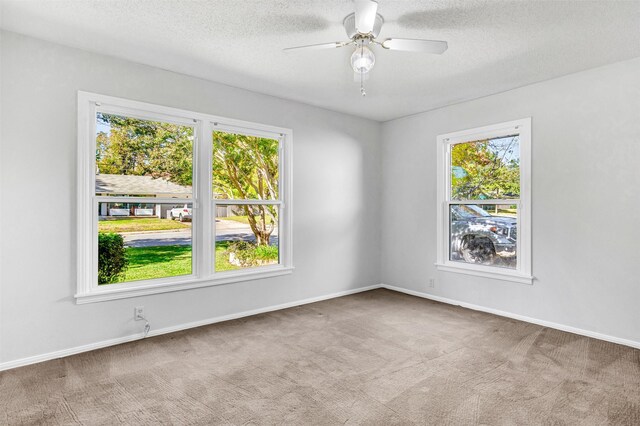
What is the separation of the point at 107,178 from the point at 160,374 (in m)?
1.80

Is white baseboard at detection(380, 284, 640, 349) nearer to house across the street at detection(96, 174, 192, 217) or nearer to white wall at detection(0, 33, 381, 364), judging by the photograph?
white wall at detection(0, 33, 381, 364)

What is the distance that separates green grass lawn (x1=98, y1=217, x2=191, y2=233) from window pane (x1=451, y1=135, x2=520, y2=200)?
338 centimetres

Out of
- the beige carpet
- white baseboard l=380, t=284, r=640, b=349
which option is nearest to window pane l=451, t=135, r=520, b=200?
white baseboard l=380, t=284, r=640, b=349

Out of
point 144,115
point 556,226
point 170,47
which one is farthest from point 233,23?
point 556,226

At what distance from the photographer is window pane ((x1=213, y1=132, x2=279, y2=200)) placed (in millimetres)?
4000

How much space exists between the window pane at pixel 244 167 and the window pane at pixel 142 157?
1.10 feet

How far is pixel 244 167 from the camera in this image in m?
4.23

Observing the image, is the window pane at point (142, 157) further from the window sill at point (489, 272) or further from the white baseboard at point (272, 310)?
the window sill at point (489, 272)

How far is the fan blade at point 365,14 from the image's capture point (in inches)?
83.3

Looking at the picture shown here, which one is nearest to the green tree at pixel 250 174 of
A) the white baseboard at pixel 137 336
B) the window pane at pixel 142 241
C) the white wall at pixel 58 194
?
the white wall at pixel 58 194

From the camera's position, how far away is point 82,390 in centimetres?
246

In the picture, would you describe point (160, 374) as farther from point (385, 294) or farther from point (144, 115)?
point (385, 294)

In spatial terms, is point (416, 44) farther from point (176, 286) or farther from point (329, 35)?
point (176, 286)

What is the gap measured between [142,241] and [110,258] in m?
0.31
